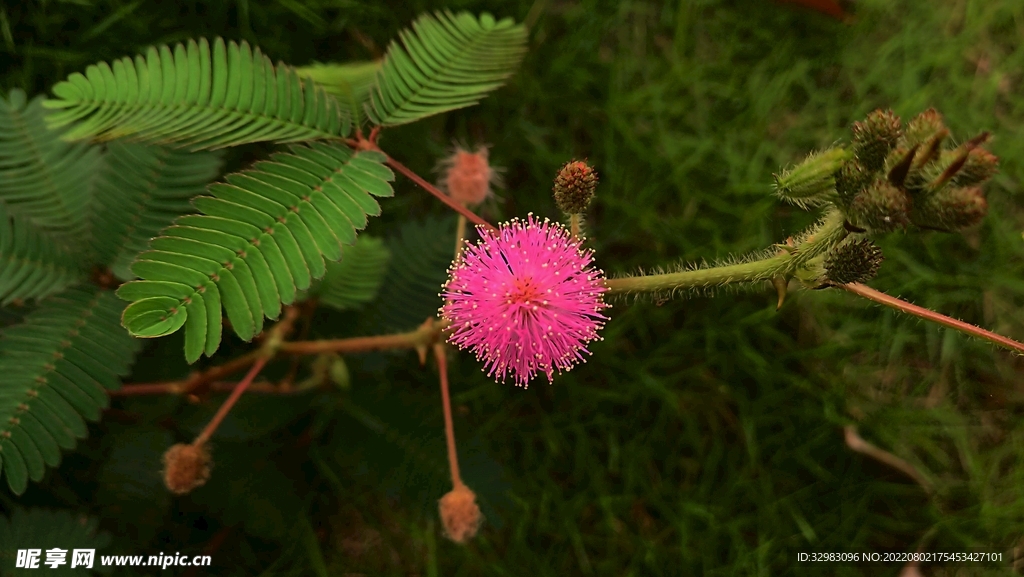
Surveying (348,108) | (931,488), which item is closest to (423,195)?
(348,108)

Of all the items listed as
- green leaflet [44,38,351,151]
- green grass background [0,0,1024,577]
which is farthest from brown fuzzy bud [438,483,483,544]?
green leaflet [44,38,351,151]

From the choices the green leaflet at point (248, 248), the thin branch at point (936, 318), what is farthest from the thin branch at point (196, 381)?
the thin branch at point (936, 318)

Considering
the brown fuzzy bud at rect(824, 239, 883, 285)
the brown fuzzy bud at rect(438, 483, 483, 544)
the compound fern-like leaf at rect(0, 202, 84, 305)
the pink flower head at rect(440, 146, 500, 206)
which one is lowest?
the brown fuzzy bud at rect(438, 483, 483, 544)

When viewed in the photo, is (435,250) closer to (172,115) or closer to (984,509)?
(172,115)

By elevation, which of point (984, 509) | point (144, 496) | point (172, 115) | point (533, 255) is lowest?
point (984, 509)

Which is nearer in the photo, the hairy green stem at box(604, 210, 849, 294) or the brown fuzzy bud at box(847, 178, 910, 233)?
the brown fuzzy bud at box(847, 178, 910, 233)

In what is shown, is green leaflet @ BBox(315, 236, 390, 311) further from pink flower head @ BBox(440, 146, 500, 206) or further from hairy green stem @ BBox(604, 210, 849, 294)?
hairy green stem @ BBox(604, 210, 849, 294)
